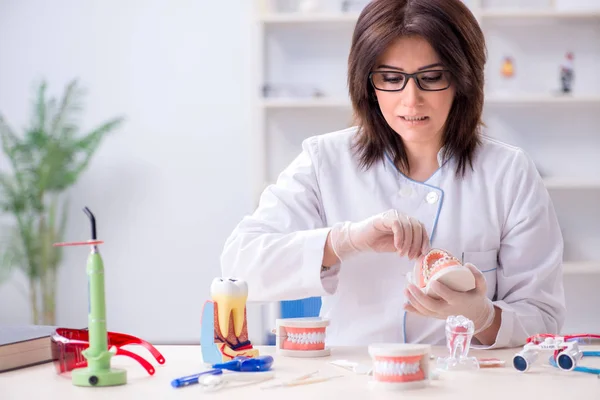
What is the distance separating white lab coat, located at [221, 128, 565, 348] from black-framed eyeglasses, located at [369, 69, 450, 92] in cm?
20

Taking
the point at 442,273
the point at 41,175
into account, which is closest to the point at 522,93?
the point at 41,175

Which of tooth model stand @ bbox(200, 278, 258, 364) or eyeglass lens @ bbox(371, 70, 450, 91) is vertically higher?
eyeglass lens @ bbox(371, 70, 450, 91)

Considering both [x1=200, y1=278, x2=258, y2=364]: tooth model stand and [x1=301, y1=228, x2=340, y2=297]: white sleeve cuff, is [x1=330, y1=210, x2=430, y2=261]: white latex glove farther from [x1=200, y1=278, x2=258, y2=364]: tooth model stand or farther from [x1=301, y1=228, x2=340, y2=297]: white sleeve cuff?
[x1=200, y1=278, x2=258, y2=364]: tooth model stand

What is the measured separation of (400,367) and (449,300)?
354mm

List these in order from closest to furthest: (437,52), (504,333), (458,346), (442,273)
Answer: (458,346) < (442,273) < (504,333) < (437,52)

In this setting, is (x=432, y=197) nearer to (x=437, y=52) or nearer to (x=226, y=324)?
(x=437, y=52)

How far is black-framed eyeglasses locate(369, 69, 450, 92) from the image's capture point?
168 centimetres

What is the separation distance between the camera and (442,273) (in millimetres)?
1429

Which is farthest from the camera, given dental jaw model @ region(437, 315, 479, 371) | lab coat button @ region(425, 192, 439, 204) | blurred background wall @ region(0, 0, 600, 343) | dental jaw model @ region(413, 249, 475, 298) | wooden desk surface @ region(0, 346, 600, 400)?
blurred background wall @ region(0, 0, 600, 343)

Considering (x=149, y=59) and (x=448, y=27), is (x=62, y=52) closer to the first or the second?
(x=149, y=59)

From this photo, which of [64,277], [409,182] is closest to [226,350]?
[409,182]

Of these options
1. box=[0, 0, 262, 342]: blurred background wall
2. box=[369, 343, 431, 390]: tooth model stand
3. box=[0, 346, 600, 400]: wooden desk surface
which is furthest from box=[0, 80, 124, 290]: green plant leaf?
box=[369, 343, 431, 390]: tooth model stand

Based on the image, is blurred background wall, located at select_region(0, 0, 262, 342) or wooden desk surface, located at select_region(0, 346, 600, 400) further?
blurred background wall, located at select_region(0, 0, 262, 342)

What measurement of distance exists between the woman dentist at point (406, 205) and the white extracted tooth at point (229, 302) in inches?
12.5
